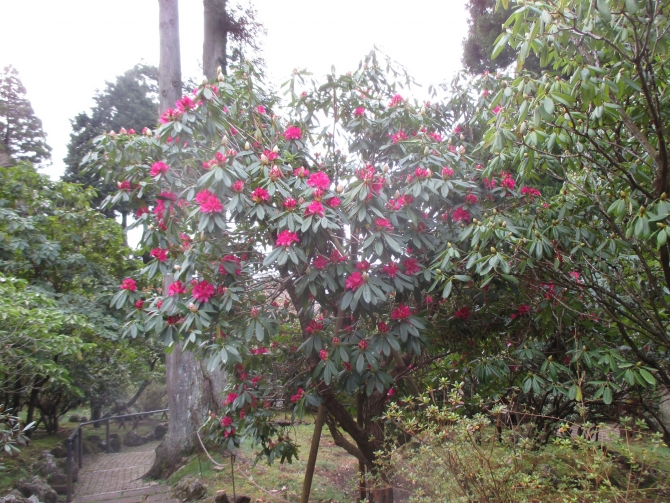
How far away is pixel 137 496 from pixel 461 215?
17.3 feet

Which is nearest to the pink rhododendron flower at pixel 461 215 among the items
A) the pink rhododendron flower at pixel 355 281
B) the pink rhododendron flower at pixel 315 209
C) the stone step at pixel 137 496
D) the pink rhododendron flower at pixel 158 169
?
the pink rhododendron flower at pixel 355 281

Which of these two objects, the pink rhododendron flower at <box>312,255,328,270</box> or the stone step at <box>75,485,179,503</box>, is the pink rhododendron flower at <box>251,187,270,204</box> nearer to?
the pink rhododendron flower at <box>312,255,328,270</box>

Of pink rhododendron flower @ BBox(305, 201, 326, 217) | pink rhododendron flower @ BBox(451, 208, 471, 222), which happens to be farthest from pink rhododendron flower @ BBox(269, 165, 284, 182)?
pink rhododendron flower @ BBox(451, 208, 471, 222)

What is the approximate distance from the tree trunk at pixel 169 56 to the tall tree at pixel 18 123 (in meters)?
6.98

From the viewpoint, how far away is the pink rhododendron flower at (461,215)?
3.08 meters

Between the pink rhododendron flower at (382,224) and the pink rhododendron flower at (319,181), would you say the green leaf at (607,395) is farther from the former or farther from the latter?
the pink rhododendron flower at (319,181)

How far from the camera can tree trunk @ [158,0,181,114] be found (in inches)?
273

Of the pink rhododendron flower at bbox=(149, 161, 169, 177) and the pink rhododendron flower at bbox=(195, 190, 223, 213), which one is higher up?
the pink rhododendron flower at bbox=(149, 161, 169, 177)

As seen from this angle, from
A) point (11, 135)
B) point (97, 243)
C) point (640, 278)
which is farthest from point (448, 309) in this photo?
point (11, 135)

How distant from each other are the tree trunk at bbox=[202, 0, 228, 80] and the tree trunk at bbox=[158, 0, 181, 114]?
3.24 feet

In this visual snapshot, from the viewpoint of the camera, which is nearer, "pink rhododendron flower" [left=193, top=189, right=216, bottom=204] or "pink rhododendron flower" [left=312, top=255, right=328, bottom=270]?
"pink rhododendron flower" [left=193, top=189, right=216, bottom=204]

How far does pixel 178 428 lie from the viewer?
682 centimetres

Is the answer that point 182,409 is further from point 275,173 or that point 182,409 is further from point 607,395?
point 607,395

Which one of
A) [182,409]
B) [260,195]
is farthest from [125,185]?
[182,409]
